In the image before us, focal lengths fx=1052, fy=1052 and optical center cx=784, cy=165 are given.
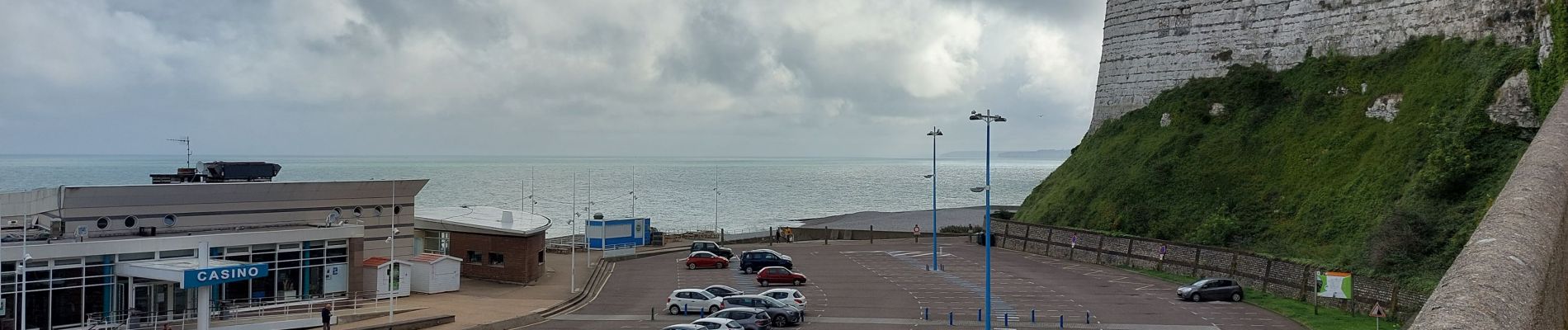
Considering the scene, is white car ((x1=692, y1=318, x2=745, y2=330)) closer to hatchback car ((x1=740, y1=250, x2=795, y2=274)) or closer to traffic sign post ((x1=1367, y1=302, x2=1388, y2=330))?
traffic sign post ((x1=1367, y1=302, x2=1388, y2=330))

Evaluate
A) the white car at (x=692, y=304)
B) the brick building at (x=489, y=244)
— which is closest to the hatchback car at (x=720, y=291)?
the white car at (x=692, y=304)

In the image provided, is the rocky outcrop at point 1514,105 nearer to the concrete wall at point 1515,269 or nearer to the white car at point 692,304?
the concrete wall at point 1515,269

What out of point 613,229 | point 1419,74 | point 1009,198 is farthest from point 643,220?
point 1009,198

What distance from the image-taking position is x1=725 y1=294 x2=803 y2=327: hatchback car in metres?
37.2

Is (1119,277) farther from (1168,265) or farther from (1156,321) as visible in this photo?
(1156,321)

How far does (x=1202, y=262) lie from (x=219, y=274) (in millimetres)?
42127

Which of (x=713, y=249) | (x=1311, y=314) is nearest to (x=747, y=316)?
(x=1311, y=314)

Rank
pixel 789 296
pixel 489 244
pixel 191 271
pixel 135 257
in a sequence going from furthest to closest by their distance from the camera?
pixel 489 244
pixel 789 296
pixel 135 257
pixel 191 271

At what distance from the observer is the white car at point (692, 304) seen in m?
39.9

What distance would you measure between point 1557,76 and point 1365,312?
55.9 feet

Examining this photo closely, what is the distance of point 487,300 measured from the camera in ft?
144

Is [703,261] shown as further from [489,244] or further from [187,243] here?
[187,243]

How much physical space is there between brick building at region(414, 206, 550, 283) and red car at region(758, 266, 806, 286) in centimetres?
1121

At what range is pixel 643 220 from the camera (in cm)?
6650
